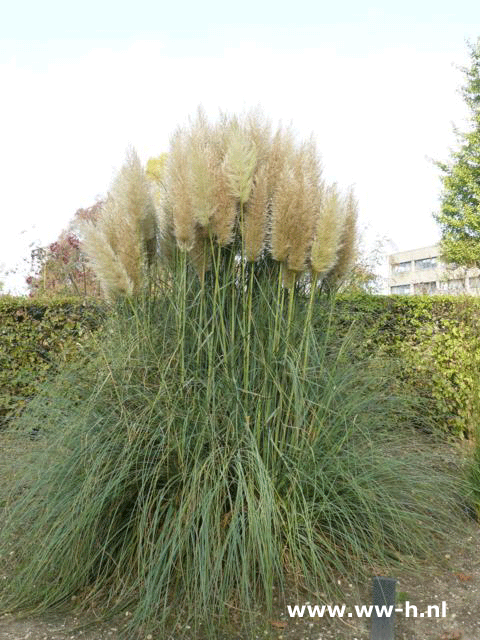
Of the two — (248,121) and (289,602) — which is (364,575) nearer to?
(289,602)

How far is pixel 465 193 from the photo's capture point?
23.6 meters

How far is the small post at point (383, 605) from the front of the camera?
2549 mm

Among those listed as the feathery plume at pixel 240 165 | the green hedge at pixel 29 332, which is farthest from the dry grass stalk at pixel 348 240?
the green hedge at pixel 29 332

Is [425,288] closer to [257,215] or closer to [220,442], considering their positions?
[257,215]

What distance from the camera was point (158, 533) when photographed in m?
2.86

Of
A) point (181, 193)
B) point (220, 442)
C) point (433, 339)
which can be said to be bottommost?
point (220, 442)

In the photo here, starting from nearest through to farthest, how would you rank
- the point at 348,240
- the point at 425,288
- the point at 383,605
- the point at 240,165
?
the point at 383,605 < the point at 240,165 < the point at 348,240 < the point at 425,288

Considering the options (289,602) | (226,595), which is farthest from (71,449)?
(289,602)

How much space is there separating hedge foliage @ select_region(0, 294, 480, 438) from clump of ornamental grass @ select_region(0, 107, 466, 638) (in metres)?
2.60

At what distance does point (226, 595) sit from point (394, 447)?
4.46ft

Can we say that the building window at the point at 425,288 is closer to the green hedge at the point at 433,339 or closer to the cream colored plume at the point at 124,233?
the green hedge at the point at 433,339

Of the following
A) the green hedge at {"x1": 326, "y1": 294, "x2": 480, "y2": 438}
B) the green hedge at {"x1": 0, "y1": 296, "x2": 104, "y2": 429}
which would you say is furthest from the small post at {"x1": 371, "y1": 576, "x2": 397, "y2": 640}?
the green hedge at {"x1": 0, "y1": 296, "x2": 104, "y2": 429}

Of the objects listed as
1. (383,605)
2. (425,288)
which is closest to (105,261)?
(383,605)

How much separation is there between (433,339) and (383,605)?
3939 mm
